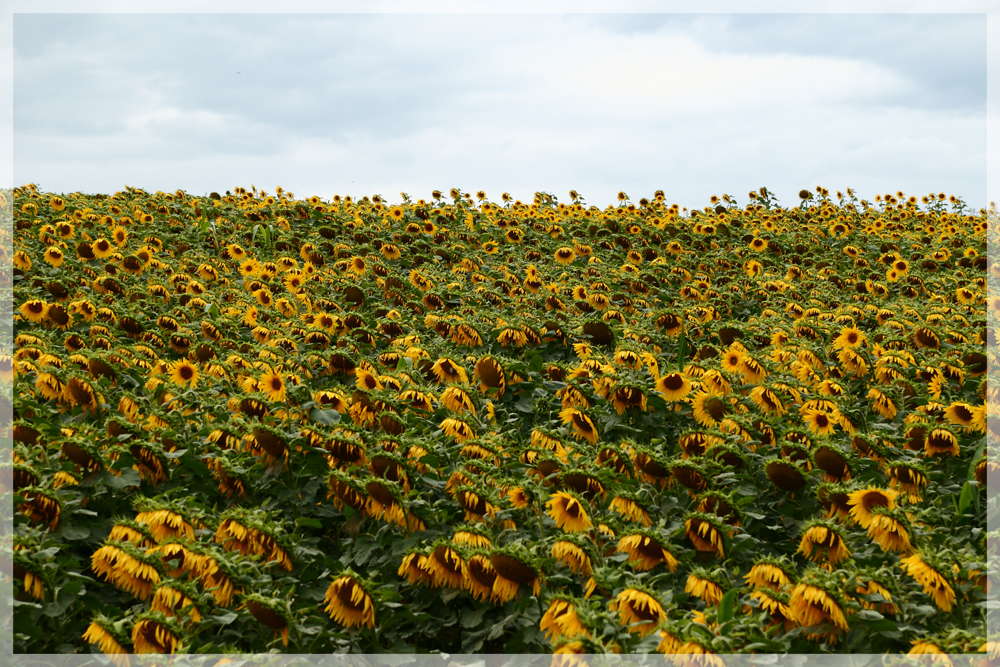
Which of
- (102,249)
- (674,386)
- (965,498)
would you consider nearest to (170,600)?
(674,386)

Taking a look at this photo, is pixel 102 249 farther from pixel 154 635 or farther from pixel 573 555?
pixel 573 555

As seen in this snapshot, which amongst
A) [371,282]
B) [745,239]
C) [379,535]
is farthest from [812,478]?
[745,239]

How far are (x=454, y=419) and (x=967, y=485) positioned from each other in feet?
9.68

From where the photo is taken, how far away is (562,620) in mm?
2857

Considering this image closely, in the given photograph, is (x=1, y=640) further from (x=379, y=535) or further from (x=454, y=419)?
(x=454, y=419)

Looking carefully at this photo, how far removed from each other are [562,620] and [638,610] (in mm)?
316

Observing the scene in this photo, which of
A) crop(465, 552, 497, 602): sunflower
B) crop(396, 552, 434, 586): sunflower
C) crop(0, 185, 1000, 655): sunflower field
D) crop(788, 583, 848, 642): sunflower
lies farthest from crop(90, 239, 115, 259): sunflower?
crop(788, 583, 848, 642): sunflower

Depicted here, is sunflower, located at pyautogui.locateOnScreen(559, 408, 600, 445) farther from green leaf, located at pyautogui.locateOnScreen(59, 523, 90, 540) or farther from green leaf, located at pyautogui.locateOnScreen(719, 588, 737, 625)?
green leaf, located at pyautogui.locateOnScreen(59, 523, 90, 540)

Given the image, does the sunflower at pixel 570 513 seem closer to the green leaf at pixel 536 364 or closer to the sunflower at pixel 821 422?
the sunflower at pixel 821 422

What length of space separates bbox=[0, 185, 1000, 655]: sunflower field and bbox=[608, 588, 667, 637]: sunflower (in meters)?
0.01

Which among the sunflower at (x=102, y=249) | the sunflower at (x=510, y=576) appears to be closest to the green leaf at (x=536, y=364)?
the sunflower at (x=510, y=576)

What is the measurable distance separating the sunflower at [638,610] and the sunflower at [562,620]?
0.15 metres

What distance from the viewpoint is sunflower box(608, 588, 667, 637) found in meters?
2.84

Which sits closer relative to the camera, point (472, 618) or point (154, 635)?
point (154, 635)
